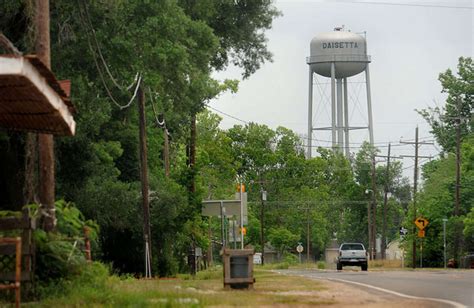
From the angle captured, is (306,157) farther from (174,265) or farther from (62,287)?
(62,287)

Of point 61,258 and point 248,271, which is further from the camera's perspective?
point 248,271

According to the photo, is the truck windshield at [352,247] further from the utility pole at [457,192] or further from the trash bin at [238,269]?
the trash bin at [238,269]

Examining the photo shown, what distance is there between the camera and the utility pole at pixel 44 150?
2067 centimetres

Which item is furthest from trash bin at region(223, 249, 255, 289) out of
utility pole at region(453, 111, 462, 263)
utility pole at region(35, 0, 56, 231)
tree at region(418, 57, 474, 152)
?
tree at region(418, 57, 474, 152)

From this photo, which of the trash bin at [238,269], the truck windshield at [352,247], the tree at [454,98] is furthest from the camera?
the tree at [454,98]

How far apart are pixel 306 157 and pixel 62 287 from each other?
3845 inches

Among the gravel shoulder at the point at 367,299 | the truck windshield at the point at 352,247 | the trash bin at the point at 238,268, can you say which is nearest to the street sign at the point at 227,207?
the trash bin at the point at 238,268

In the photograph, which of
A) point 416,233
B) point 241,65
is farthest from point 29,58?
point 416,233

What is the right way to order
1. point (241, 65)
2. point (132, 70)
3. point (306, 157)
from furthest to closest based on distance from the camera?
point (306, 157) → point (241, 65) → point (132, 70)

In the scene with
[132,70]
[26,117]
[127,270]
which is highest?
[132,70]

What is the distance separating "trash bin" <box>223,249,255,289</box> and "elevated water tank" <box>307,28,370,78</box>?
8775cm

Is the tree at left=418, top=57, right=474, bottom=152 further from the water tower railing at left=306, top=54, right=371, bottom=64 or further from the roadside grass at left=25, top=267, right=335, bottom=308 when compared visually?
the roadside grass at left=25, top=267, right=335, bottom=308

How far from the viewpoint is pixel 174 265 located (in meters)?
43.1

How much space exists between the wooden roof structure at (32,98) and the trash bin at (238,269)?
614 centimetres
